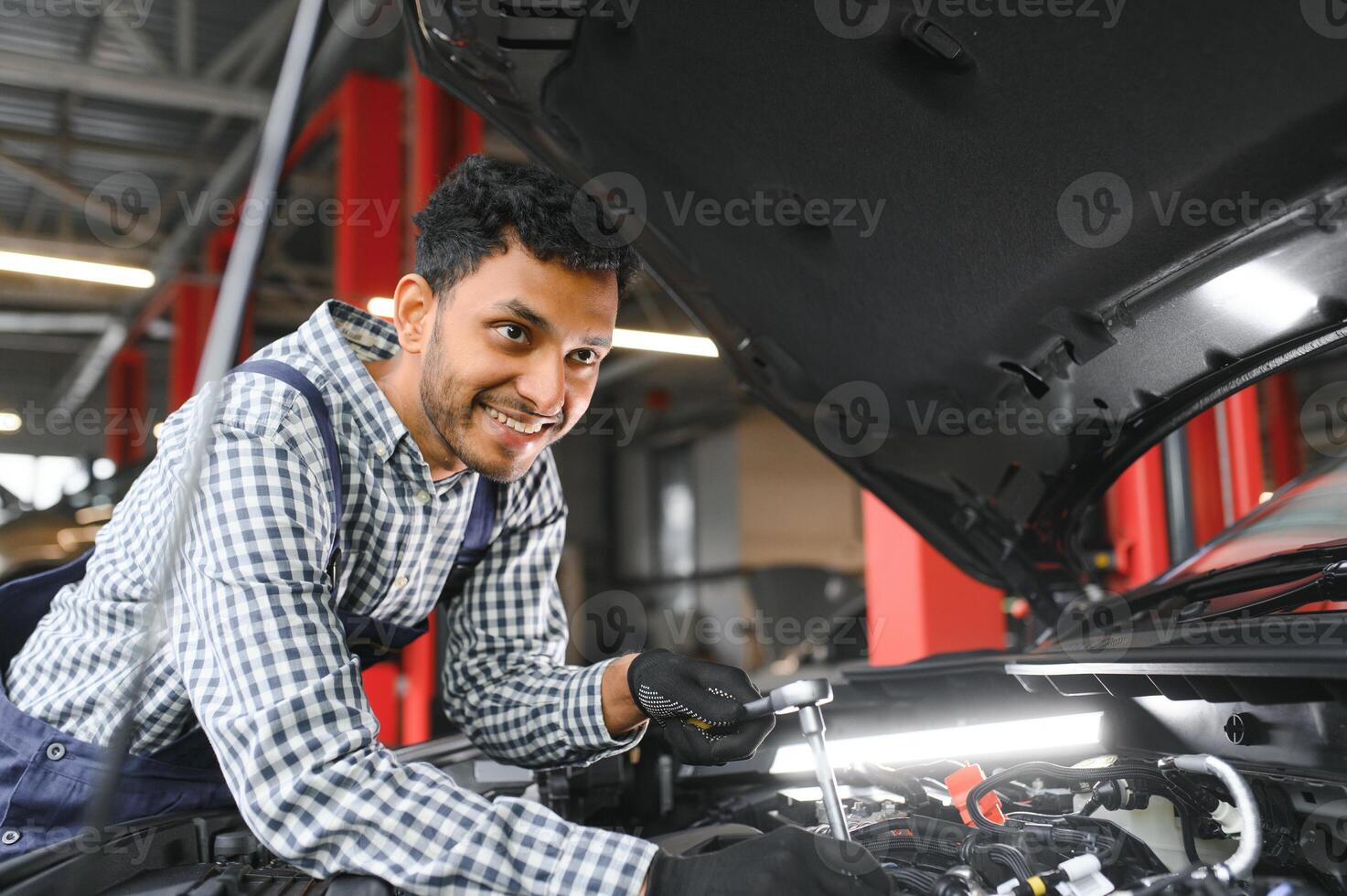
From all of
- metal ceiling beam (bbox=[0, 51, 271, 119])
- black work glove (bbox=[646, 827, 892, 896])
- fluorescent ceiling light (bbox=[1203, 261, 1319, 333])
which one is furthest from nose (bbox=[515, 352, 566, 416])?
metal ceiling beam (bbox=[0, 51, 271, 119])

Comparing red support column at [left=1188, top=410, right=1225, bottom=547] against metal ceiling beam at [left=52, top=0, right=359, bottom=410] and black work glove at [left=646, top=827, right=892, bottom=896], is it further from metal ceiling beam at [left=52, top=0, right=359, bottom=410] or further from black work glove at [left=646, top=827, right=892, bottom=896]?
black work glove at [left=646, top=827, right=892, bottom=896]

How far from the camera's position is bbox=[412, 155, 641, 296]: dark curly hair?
3.73 ft

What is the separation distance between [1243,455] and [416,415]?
3.75 meters

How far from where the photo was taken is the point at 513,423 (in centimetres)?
119

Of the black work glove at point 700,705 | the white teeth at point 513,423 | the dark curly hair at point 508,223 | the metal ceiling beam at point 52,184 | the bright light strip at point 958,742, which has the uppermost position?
the metal ceiling beam at point 52,184

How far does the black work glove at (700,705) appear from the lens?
109 cm

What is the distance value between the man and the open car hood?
0.18 m

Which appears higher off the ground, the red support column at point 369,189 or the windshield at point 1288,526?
the red support column at point 369,189

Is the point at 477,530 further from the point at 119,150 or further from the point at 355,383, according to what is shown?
the point at 119,150

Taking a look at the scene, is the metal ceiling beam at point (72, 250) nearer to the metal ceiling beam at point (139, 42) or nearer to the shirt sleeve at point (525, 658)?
the metal ceiling beam at point (139, 42)

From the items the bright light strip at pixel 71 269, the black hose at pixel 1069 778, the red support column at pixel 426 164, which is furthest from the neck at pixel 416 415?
the bright light strip at pixel 71 269

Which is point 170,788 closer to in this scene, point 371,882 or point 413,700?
point 371,882

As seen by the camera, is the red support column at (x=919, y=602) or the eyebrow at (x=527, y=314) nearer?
the eyebrow at (x=527, y=314)

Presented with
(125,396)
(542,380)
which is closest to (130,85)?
(542,380)
